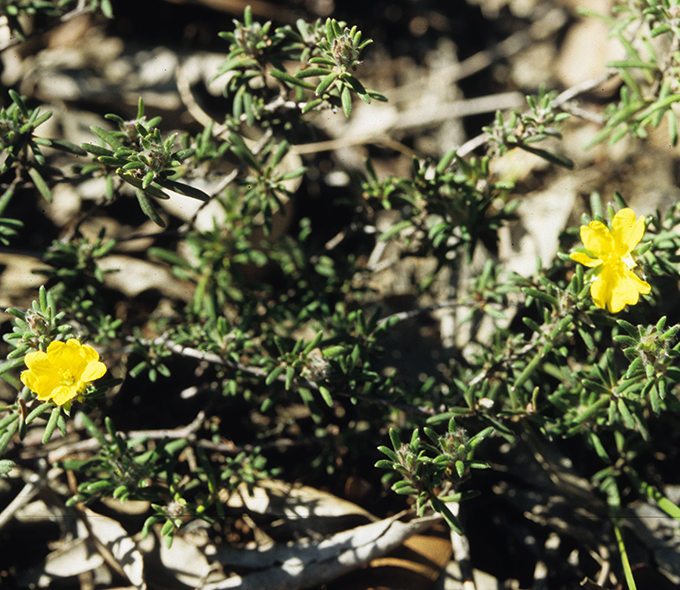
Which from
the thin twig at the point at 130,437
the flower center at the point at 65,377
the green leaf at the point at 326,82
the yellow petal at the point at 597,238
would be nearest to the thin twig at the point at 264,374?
the thin twig at the point at 130,437

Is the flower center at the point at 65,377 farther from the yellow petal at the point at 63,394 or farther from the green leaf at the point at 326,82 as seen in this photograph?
the green leaf at the point at 326,82

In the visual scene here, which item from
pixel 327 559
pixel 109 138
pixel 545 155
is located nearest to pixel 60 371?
pixel 109 138

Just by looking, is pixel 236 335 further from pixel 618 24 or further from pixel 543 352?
pixel 618 24

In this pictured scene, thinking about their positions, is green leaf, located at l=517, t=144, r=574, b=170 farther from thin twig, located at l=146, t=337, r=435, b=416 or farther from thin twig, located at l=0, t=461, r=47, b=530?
thin twig, located at l=0, t=461, r=47, b=530

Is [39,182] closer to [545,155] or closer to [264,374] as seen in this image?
[264,374]

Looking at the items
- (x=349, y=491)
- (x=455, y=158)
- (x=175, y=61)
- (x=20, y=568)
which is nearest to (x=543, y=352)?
(x=455, y=158)

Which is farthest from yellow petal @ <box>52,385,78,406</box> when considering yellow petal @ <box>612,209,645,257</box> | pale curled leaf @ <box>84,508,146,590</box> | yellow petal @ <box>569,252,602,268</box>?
yellow petal @ <box>612,209,645,257</box>
